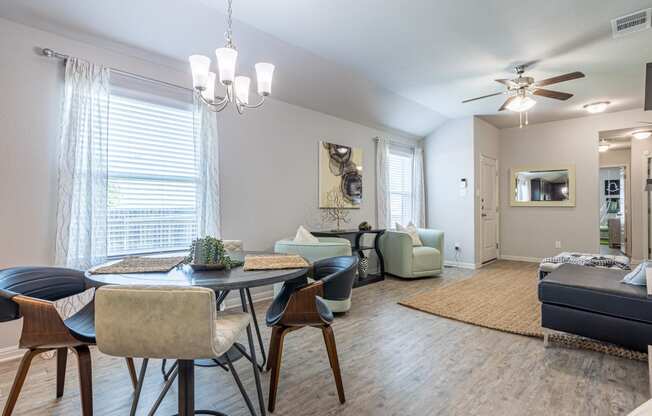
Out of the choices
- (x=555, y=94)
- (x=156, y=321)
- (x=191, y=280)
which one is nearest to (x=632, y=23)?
(x=555, y=94)

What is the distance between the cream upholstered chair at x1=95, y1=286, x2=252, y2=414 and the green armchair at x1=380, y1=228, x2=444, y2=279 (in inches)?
158

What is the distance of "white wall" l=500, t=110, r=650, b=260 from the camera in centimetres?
599

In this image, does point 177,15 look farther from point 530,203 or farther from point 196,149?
point 530,203

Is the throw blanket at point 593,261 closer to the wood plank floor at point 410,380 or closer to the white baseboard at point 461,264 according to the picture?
the wood plank floor at point 410,380

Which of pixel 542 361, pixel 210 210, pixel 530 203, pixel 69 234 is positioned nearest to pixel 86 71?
pixel 69 234

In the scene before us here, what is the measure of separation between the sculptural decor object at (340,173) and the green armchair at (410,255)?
786 mm

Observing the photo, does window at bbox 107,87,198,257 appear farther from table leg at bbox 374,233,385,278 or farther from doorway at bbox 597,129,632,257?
doorway at bbox 597,129,632,257

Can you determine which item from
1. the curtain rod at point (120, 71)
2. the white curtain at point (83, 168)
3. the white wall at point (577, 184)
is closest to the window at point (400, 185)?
the white wall at point (577, 184)

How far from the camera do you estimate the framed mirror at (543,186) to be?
623 centimetres

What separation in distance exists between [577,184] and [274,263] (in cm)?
650

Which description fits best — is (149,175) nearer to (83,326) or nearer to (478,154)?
(83,326)

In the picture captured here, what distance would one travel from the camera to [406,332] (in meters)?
2.95

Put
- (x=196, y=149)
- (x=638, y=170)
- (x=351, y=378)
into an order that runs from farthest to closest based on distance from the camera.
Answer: (x=638, y=170) < (x=196, y=149) < (x=351, y=378)

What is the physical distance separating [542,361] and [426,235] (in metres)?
3.16
